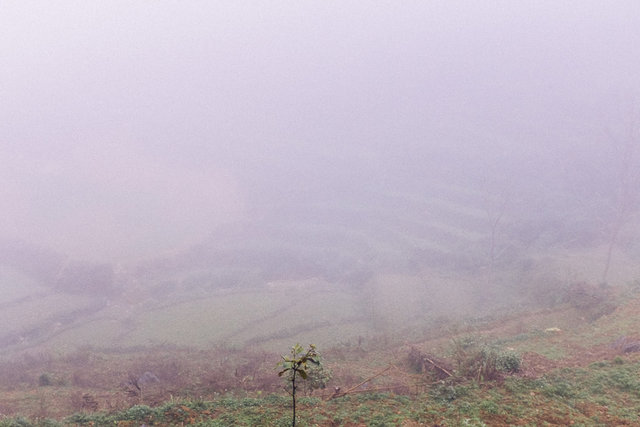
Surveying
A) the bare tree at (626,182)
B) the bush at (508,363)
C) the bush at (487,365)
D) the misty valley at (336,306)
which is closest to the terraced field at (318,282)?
the misty valley at (336,306)

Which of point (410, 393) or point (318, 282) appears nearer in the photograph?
point (410, 393)

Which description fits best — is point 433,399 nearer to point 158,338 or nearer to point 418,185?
point 158,338

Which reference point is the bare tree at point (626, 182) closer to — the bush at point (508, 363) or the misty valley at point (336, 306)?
the misty valley at point (336, 306)

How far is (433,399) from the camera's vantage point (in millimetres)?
8883

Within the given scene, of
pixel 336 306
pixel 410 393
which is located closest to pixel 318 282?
pixel 336 306

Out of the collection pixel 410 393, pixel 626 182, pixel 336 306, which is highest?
pixel 626 182

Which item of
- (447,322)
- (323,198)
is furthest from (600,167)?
(447,322)

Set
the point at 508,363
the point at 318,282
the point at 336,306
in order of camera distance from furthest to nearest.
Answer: the point at 318,282, the point at 336,306, the point at 508,363

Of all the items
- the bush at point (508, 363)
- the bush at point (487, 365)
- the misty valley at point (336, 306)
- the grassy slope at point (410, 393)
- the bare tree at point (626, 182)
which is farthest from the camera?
the bare tree at point (626, 182)

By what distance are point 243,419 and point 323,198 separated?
170ft

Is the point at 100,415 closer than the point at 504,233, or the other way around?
the point at 100,415

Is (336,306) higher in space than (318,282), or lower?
lower

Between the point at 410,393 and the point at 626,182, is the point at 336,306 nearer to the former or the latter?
the point at 410,393

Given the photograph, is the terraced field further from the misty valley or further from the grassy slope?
the grassy slope
